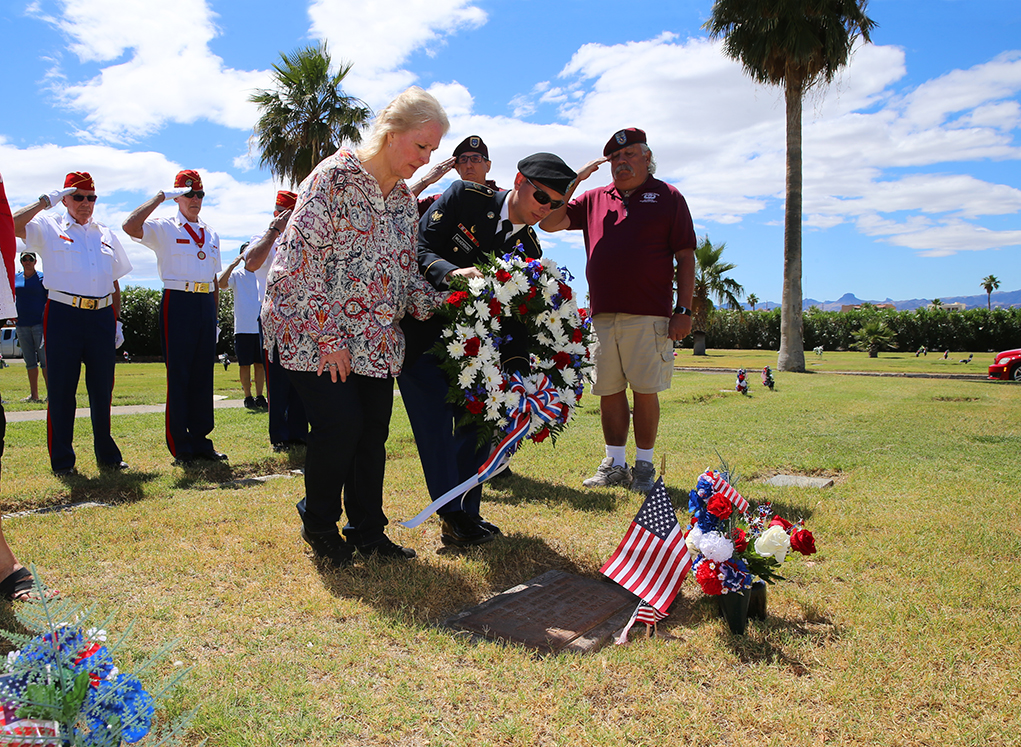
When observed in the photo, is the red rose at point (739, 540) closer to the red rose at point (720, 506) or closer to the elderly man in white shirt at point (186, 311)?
the red rose at point (720, 506)

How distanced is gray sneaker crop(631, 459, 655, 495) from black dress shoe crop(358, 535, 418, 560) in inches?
79.3

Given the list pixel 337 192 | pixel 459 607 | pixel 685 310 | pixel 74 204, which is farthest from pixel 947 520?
pixel 74 204

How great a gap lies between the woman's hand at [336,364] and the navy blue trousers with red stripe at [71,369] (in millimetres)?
3071

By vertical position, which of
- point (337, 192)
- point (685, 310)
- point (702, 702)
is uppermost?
point (337, 192)

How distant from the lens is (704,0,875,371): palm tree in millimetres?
18375

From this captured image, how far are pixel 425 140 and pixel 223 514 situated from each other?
2.55 m

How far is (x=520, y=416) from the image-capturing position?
3635 mm

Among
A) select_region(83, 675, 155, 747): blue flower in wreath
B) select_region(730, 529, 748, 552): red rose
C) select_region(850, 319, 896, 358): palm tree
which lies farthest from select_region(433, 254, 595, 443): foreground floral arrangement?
select_region(850, 319, 896, 358): palm tree

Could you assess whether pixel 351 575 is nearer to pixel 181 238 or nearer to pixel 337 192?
pixel 337 192

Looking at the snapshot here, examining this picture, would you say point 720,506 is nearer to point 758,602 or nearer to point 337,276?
point 758,602

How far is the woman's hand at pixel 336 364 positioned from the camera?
3.25m

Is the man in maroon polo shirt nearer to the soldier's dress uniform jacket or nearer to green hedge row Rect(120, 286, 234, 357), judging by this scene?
the soldier's dress uniform jacket

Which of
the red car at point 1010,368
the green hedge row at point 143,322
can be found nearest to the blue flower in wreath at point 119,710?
the red car at point 1010,368

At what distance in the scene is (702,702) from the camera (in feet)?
7.59
